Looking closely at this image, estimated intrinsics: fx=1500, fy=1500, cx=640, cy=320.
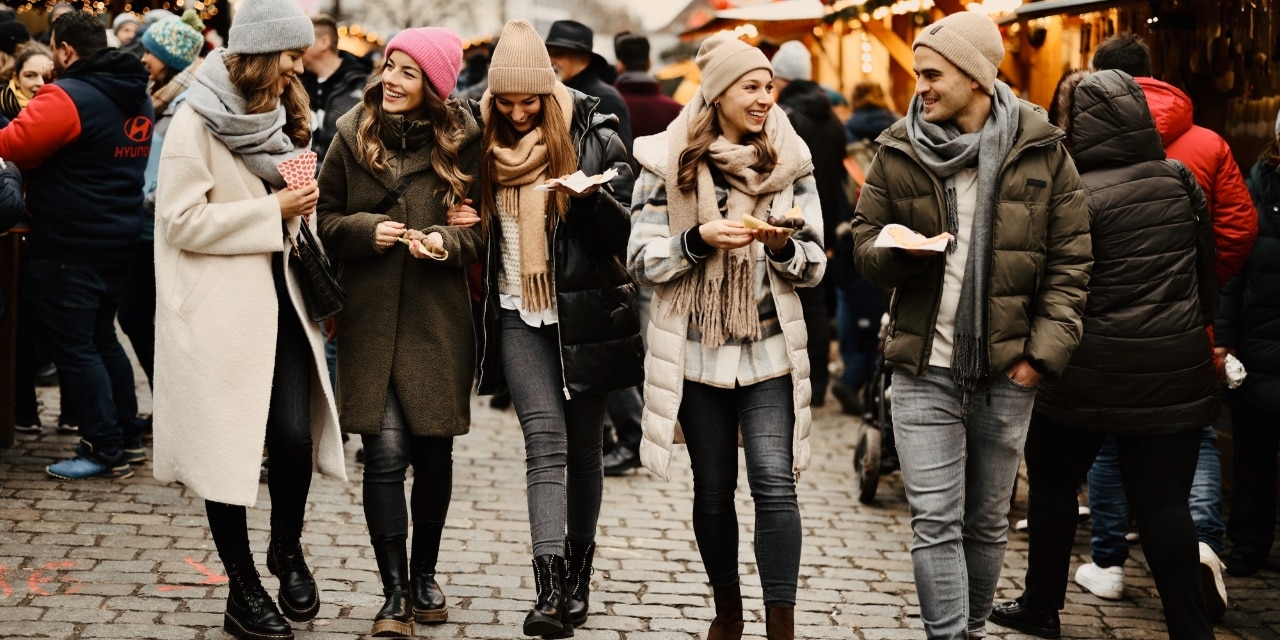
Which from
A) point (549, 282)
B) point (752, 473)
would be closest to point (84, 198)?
point (549, 282)

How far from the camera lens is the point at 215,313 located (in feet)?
15.9

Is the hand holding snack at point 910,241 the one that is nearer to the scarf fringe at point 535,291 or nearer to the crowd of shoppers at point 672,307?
the crowd of shoppers at point 672,307

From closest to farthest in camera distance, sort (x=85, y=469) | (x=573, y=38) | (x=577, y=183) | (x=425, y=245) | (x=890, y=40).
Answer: (x=577, y=183)
(x=425, y=245)
(x=85, y=469)
(x=573, y=38)
(x=890, y=40)

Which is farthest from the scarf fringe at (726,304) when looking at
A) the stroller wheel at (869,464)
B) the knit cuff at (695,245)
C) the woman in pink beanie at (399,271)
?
the stroller wheel at (869,464)

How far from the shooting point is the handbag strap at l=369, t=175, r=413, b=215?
509 cm

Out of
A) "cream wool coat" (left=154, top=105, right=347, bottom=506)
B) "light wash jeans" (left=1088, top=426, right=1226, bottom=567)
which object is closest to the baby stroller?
"light wash jeans" (left=1088, top=426, right=1226, bottom=567)

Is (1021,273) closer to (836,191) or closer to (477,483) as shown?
(477,483)

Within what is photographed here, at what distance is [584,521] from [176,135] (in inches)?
77.6

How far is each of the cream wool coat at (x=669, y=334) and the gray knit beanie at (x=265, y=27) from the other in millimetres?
1202

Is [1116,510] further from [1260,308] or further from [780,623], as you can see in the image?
[780,623]

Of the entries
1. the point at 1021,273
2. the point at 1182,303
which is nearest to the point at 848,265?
the point at 1182,303

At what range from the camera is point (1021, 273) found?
4.57 meters

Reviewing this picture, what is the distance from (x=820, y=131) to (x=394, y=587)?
19.0 ft

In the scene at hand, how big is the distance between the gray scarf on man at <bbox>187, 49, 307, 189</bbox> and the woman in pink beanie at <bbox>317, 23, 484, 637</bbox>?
0.27m
